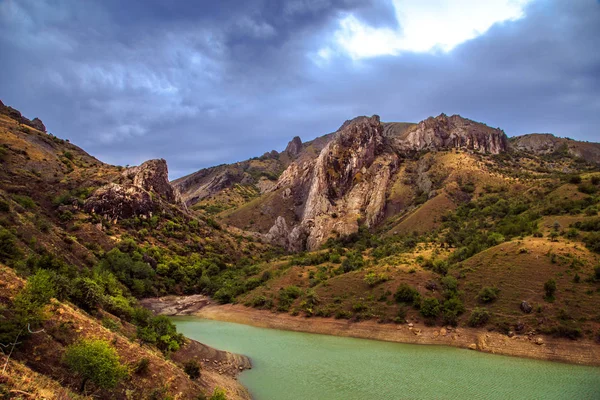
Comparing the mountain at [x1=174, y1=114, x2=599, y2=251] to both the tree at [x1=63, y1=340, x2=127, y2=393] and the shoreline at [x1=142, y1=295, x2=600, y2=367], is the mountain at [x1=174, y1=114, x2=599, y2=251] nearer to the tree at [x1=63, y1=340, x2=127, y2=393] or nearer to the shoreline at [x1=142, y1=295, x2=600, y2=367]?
the shoreline at [x1=142, y1=295, x2=600, y2=367]

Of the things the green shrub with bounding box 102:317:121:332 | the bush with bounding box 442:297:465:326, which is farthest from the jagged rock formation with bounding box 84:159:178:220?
the bush with bounding box 442:297:465:326

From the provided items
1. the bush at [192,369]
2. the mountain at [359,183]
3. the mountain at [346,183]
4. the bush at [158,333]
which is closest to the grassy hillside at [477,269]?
the mountain at [359,183]

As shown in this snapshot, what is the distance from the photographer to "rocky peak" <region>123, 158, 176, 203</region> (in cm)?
9306

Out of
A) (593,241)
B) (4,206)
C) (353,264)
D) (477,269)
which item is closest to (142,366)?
(4,206)

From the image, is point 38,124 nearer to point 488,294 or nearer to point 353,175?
point 353,175

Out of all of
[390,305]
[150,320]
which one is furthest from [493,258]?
[150,320]

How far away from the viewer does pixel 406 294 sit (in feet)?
165

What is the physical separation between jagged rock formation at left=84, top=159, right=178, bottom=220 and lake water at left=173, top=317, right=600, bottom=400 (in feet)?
170

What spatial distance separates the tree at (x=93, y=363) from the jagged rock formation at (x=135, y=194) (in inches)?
2796

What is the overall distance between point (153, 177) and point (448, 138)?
403 ft

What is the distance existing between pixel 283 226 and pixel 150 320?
96.7 meters

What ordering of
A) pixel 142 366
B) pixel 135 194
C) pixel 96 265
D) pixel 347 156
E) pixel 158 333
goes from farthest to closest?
pixel 347 156 < pixel 135 194 < pixel 96 265 < pixel 158 333 < pixel 142 366

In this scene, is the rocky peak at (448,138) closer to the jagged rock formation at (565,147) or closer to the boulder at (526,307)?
the jagged rock formation at (565,147)

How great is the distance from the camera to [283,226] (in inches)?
4953
